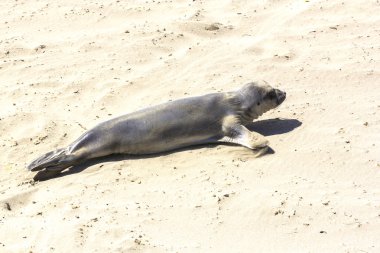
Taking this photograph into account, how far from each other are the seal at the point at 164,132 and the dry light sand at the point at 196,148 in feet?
0.46

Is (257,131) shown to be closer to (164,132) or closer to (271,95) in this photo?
(271,95)

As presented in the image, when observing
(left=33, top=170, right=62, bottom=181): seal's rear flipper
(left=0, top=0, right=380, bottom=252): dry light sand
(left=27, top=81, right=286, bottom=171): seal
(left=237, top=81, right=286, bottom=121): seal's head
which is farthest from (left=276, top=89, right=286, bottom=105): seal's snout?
(left=33, top=170, right=62, bottom=181): seal's rear flipper

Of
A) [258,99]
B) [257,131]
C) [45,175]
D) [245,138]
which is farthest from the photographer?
[258,99]

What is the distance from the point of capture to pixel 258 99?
6848 mm

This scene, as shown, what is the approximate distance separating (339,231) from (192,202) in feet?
3.63

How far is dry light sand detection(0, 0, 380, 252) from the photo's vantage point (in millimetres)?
5094

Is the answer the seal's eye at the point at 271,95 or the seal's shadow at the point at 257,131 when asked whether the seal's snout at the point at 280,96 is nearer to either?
the seal's eye at the point at 271,95

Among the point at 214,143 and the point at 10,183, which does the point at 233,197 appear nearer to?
the point at 214,143

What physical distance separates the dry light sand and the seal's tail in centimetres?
12

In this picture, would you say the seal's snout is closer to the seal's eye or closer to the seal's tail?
the seal's eye

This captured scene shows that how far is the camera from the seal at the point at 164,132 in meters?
6.34

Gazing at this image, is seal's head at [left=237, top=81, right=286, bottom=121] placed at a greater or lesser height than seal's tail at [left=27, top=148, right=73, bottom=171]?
greater

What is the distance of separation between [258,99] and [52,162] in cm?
189

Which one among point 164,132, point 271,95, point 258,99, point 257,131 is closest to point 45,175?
point 164,132
